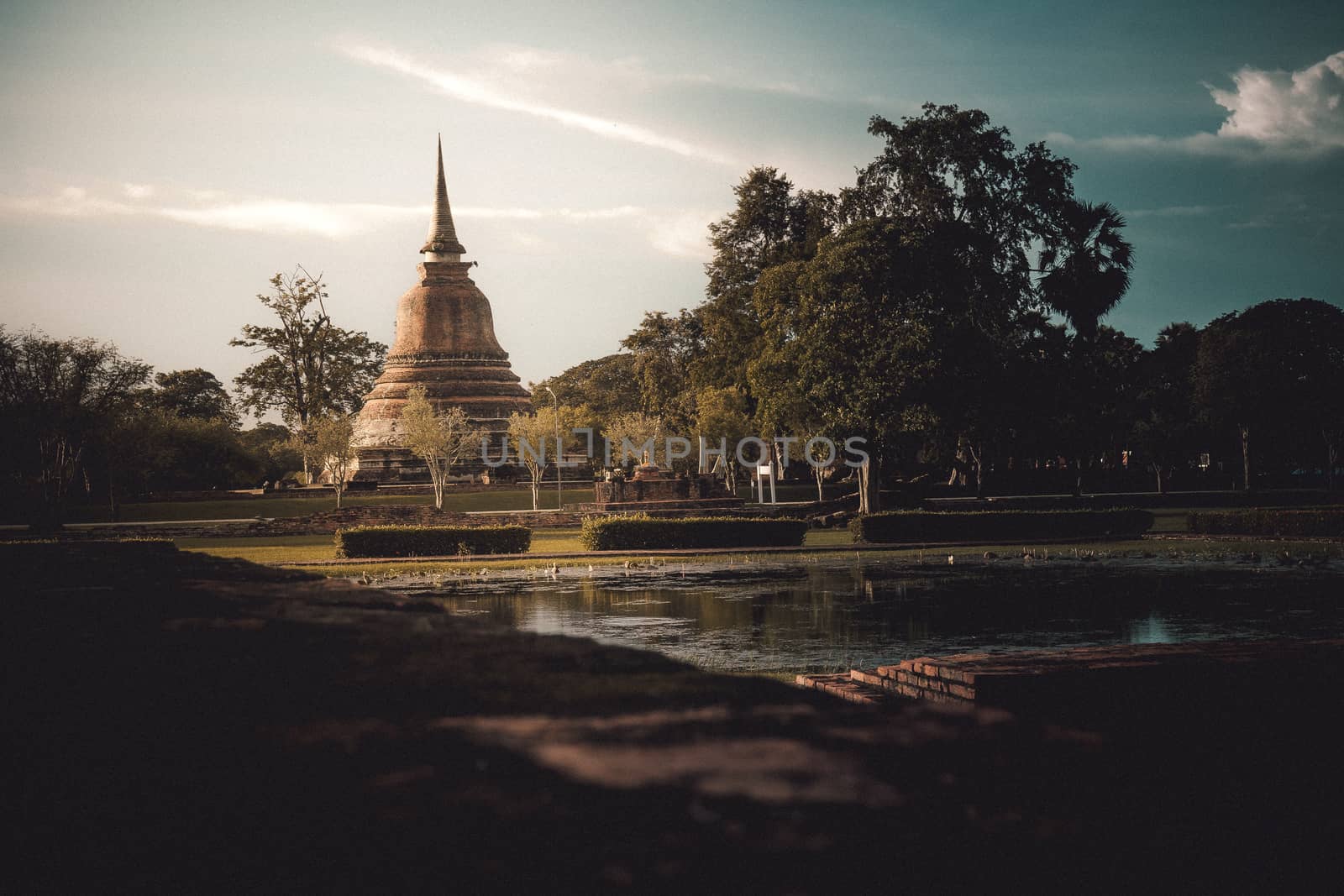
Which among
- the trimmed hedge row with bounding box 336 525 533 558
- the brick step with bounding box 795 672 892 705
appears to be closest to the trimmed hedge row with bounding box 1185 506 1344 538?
the trimmed hedge row with bounding box 336 525 533 558

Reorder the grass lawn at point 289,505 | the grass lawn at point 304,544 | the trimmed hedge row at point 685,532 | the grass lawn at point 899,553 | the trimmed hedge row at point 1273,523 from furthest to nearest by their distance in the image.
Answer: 1. the grass lawn at point 289,505
2. the grass lawn at point 304,544
3. the trimmed hedge row at point 685,532
4. the trimmed hedge row at point 1273,523
5. the grass lawn at point 899,553

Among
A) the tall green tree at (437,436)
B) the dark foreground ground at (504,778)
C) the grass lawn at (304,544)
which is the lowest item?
the grass lawn at (304,544)

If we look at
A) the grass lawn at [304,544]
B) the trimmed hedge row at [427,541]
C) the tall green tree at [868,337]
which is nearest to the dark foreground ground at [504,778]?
the grass lawn at [304,544]

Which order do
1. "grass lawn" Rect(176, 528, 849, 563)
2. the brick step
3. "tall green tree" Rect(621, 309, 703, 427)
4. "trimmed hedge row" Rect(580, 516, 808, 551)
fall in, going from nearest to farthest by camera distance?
the brick step < "trimmed hedge row" Rect(580, 516, 808, 551) < "grass lawn" Rect(176, 528, 849, 563) < "tall green tree" Rect(621, 309, 703, 427)

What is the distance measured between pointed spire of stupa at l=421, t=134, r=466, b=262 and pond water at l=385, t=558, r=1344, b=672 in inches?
2111

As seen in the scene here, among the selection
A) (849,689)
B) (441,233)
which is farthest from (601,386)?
(849,689)

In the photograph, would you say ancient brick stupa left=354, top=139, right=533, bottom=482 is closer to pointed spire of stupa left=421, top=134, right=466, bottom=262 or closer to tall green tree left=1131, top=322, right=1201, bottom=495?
pointed spire of stupa left=421, top=134, right=466, bottom=262

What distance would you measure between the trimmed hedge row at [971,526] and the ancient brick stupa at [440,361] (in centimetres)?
4011

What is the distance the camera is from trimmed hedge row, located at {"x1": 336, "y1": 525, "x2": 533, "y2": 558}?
88.0ft

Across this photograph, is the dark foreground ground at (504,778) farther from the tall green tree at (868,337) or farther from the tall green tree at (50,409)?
the tall green tree at (50,409)

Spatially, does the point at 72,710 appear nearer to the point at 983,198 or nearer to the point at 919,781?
the point at 919,781

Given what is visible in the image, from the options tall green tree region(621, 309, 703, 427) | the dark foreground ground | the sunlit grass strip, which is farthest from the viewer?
tall green tree region(621, 309, 703, 427)

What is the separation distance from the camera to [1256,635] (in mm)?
11844

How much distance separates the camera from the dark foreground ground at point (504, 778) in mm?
1305
